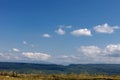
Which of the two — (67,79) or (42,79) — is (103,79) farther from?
(42,79)

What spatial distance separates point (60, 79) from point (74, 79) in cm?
408

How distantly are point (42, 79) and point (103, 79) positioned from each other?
12.8 metres

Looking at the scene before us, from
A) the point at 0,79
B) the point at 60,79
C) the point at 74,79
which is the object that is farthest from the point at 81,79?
the point at 0,79

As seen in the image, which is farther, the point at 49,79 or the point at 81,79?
the point at 81,79

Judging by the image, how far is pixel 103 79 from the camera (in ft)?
200

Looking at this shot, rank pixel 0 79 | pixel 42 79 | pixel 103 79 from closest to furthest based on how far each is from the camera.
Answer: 1. pixel 0 79
2. pixel 42 79
3. pixel 103 79

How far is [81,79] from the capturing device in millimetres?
62969

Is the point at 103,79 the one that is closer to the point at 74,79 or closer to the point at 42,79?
the point at 74,79

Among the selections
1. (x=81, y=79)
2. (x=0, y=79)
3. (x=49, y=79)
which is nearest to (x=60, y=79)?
(x=49, y=79)

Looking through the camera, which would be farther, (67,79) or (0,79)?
(67,79)

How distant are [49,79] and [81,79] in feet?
25.7

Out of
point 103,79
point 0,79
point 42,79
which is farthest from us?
point 103,79

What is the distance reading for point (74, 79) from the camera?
202 feet

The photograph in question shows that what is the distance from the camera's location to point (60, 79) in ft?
193
